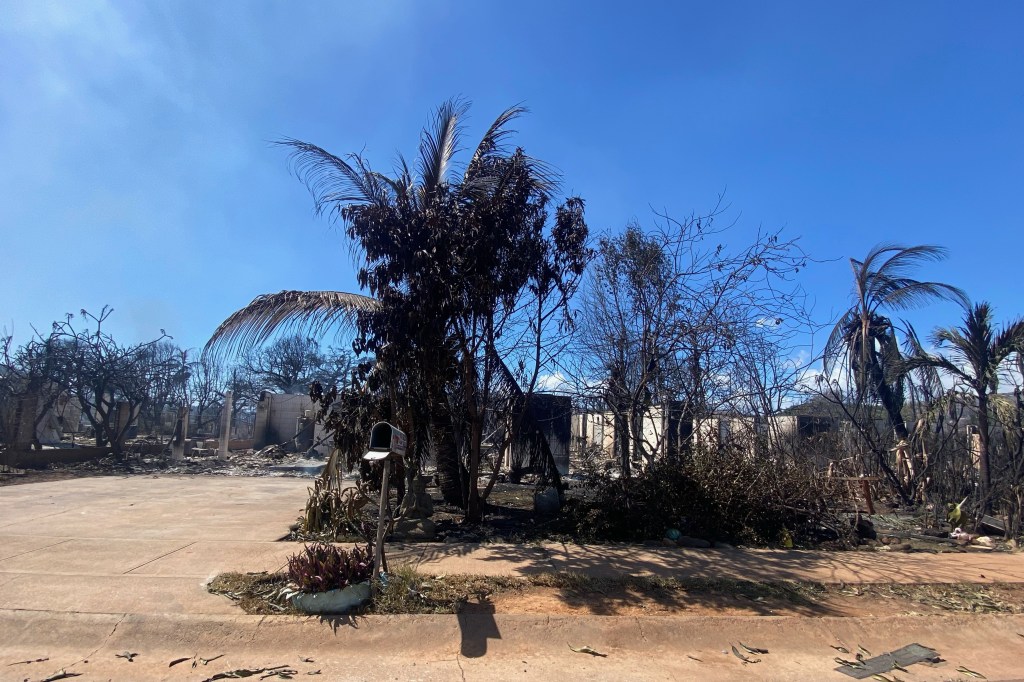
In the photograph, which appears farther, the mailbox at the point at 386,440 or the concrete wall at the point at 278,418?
the concrete wall at the point at 278,418

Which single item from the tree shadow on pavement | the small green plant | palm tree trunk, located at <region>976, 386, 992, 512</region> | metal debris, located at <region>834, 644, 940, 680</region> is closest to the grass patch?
the tree shadow on pavement

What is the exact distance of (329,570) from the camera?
18.9ft

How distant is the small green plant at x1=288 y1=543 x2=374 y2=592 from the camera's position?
5660mm

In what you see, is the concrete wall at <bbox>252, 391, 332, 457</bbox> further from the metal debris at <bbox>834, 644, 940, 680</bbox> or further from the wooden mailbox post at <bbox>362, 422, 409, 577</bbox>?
the metal debris at <bbox>834, 644, 940, 680</bbox>

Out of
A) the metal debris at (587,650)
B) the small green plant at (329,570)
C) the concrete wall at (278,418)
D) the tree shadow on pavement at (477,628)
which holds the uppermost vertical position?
the concrete wall at (278,418)

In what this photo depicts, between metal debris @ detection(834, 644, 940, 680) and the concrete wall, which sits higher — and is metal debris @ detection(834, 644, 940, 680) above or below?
below

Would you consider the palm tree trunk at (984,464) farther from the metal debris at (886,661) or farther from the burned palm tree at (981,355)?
the metal debris at (886,661)

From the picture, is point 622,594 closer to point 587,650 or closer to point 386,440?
point 587,650

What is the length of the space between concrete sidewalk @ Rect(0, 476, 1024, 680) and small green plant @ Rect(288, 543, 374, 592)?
33 cm

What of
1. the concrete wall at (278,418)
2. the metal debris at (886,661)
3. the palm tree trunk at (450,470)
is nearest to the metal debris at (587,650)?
the metal debris at (886,661)

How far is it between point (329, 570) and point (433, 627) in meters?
1.09

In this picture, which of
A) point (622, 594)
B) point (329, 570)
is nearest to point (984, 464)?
point (622, 594)

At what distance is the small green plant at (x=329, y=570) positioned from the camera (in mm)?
5660

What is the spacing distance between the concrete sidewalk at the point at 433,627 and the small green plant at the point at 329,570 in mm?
332
